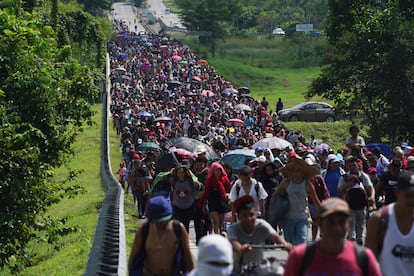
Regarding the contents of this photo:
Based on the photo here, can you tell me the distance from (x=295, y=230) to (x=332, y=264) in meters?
5.59

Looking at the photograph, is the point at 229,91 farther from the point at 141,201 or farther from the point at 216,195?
the point at 216,195

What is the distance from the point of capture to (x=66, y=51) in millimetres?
24016

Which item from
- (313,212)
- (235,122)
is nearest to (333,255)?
(313,212)

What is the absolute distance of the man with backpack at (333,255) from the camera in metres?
6.28

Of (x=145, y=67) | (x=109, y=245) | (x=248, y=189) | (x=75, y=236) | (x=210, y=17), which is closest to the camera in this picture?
(x=109, y=245)

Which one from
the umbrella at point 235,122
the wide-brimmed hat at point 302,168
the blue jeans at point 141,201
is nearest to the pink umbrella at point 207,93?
the umbrella at point 235,122

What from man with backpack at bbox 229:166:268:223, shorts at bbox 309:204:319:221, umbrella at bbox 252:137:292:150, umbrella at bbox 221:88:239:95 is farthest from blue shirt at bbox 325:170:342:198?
umbrella at bbox 221:88:239:95

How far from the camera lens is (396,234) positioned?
24.0 ft

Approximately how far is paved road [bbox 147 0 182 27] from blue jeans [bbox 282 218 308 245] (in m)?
138

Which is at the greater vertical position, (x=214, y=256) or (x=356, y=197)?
(x=214, y=256)

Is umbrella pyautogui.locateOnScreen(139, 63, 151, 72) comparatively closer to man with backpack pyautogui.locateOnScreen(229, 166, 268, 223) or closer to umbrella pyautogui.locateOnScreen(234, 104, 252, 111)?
umbrella pyautogui.locateOnScreen(234, 104, 252, 111)

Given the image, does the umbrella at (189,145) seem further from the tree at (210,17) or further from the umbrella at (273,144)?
the tree at (210,17)

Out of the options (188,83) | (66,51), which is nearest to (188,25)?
(188,83)

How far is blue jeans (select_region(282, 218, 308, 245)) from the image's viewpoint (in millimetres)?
11781
